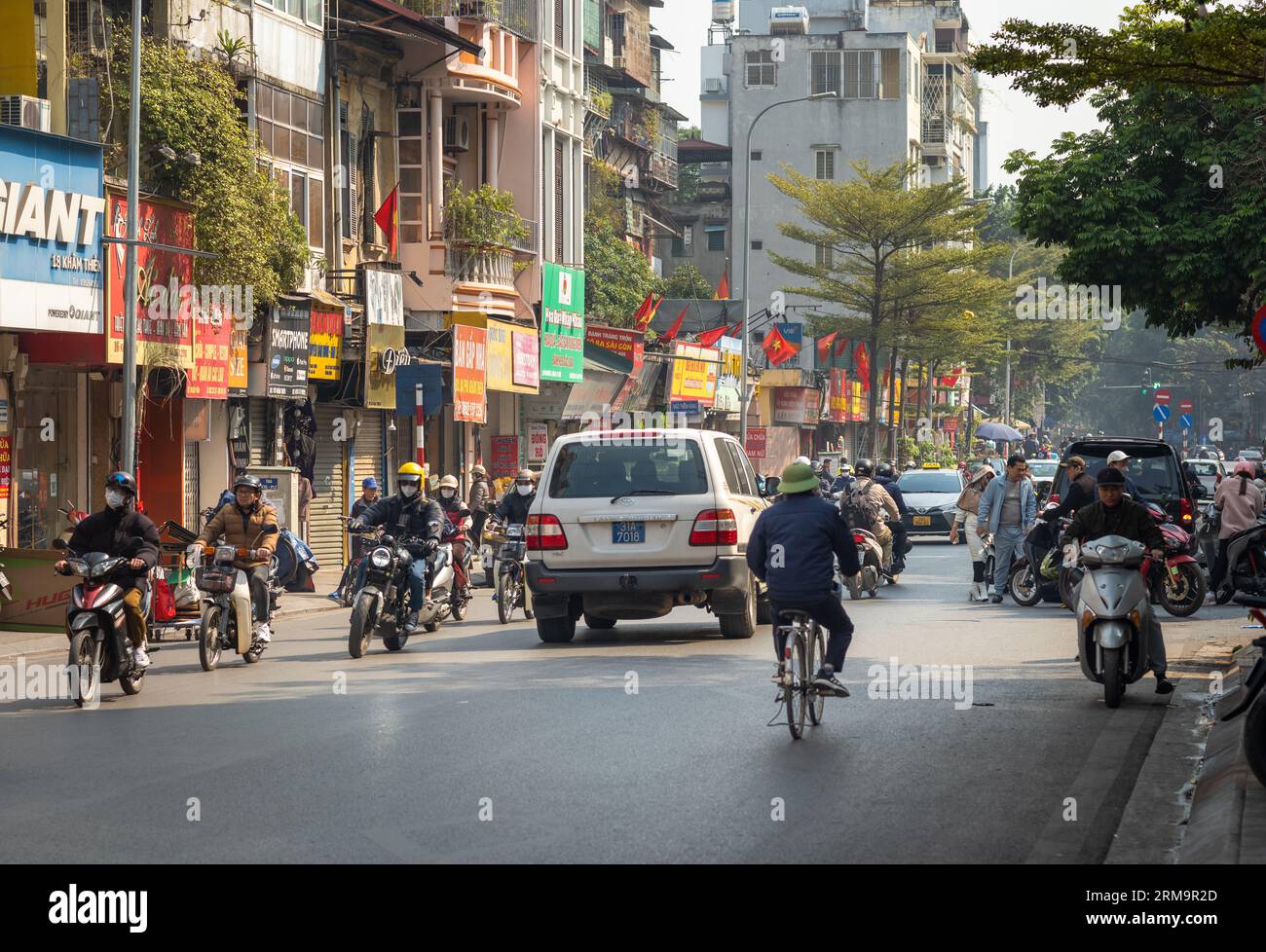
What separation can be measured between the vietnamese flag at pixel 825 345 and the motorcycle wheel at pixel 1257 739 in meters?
59.3

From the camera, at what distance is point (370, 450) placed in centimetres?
3509

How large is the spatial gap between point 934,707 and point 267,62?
20.3m

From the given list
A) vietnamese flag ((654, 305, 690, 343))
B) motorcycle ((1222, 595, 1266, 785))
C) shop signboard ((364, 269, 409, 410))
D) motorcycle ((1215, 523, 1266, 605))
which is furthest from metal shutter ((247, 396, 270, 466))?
vietnamese flag ((654, 305, 690, 343))

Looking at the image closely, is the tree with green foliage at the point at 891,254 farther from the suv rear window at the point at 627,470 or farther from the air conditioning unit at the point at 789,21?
the suv rear window at the point at 627,470

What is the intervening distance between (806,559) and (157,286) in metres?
16.2

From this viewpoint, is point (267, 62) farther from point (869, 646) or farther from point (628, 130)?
point (628, 130)

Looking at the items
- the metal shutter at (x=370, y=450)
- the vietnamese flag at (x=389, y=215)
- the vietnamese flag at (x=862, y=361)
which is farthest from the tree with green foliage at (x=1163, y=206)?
the vietnamese flag at (x=862, y=361)

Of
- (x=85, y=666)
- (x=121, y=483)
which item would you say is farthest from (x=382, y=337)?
(x=85, y=666)

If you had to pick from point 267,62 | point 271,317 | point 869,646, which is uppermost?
point 267,62

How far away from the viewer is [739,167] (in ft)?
277

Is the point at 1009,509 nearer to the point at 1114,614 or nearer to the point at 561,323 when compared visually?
the point at 1114,614

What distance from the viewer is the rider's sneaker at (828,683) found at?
1114cm
